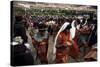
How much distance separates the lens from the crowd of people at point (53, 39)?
175cm

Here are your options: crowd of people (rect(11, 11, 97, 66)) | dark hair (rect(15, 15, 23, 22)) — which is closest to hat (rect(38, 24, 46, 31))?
crowd of people (rect(11, 11, 97, 66))

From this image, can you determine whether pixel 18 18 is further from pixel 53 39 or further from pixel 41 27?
pixel 53 39

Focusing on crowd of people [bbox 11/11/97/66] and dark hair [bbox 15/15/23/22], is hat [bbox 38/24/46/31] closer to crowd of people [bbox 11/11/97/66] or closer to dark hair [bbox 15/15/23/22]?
crowd of people [bbox 11/11/97/66]

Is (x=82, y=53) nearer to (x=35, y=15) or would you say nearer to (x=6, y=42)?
(x=35, y=15)

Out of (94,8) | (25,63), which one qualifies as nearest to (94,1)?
(94,8)

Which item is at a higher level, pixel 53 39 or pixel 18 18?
pixel 18 18

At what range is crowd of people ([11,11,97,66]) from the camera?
175cm

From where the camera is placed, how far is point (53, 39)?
185 centimetres

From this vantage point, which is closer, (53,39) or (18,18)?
(18,18)

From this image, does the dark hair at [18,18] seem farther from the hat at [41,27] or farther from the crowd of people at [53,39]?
the hat at [41,27]

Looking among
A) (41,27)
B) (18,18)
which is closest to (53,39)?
(41,27)

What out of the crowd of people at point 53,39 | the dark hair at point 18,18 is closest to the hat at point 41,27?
the crowd of people at point 53,39

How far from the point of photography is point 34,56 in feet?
5.87

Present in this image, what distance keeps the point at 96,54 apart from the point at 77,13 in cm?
46
